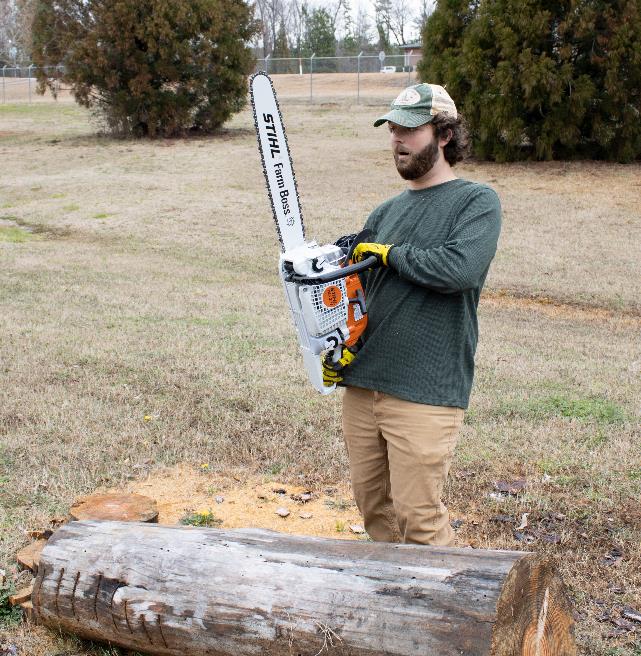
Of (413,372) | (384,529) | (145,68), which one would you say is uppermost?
(145,68)

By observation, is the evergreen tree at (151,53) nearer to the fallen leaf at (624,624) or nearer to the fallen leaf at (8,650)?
the fallen leaf at (8,650)

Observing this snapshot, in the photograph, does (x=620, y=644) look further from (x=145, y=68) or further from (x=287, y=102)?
(x=287, y=102)

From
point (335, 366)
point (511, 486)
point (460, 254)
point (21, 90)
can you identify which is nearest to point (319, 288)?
point (335, 366)

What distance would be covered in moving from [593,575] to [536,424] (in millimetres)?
2095

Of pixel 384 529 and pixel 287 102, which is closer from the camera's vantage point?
pixel 384 529

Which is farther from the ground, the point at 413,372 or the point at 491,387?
the point at 413,372

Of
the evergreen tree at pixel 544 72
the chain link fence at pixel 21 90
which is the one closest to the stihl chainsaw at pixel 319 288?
the evergreen tree at pixel 544 72

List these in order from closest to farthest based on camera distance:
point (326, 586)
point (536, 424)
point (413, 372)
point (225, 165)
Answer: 1. point (326, 586)
2. point (413, 372)
3. point (536, 424)
4. point (225, 165)

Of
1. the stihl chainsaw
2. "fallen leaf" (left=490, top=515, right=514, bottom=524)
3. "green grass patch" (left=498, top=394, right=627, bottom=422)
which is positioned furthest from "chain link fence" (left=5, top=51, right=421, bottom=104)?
the stihl chainsaw

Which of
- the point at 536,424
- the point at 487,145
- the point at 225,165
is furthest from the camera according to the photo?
the point at 225,165

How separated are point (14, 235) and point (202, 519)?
1201 cm

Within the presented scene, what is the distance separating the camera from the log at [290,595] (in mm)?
2645

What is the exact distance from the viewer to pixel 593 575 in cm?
400

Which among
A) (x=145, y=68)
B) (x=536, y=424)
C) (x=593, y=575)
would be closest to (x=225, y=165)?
(x=145, y=68)
